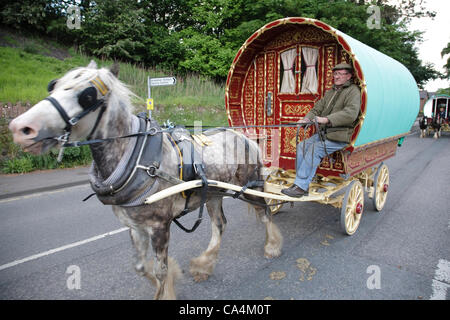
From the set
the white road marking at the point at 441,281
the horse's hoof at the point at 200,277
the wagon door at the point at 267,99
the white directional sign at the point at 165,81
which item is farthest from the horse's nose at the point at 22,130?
the white directional sign at the point at 165,81

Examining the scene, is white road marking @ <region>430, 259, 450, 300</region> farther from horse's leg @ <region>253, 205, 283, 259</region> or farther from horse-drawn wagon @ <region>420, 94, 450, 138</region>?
horse-drawn wagon @ <region>420, 94, 450, 138</region>

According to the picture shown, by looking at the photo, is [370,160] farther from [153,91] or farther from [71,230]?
[153,91]

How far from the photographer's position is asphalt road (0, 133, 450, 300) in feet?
9.96

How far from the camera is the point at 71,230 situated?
451 cm

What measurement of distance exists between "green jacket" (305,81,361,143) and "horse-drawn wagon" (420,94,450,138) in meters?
18.4

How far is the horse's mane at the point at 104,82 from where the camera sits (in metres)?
2.05

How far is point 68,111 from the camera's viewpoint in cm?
196

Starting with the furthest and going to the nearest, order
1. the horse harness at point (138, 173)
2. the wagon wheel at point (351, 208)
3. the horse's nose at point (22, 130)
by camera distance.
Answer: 1. the wagon wheel at point (351, 208)
2. the horse harness at point (138, 173)
3. the horse's nose at point (22, 130)

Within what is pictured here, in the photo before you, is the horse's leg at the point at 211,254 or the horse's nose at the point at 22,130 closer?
the horse's nose at the point at 22,130

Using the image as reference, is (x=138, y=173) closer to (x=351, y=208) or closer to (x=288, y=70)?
(x=351, y=208)

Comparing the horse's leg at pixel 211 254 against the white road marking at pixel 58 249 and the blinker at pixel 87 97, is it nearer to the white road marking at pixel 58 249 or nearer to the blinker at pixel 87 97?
the white road marking at pixel 58 249

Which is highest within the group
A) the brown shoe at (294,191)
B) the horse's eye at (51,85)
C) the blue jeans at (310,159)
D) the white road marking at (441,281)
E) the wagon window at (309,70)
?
the wagon window at (309,70)

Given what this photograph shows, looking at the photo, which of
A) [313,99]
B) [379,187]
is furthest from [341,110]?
[379,187]
